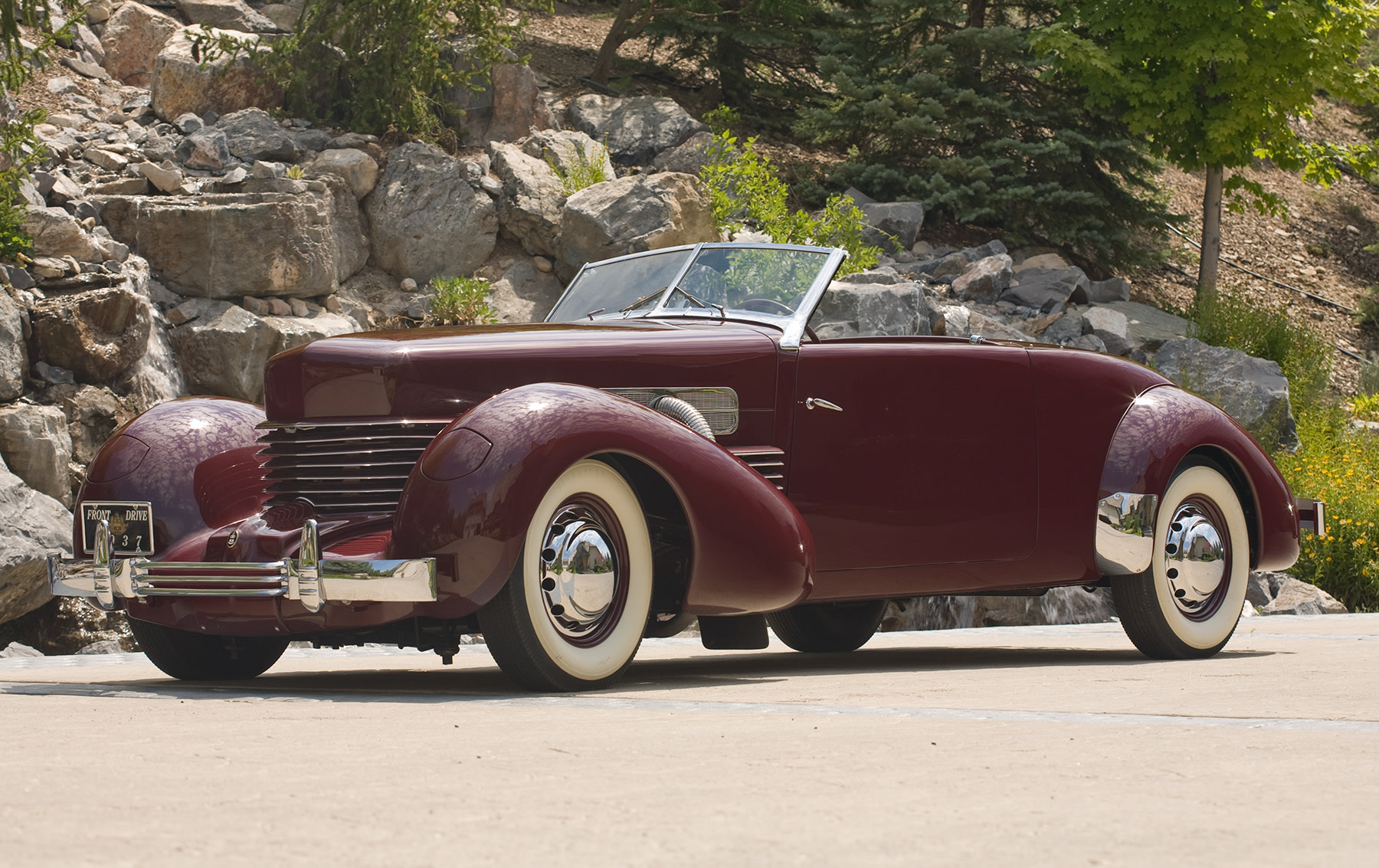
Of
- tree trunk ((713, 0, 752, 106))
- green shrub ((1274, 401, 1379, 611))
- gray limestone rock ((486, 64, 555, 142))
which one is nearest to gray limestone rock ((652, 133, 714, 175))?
gray limestone rock ((486, 64, 555, 142))

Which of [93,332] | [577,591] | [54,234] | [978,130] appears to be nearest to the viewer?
[577,591]

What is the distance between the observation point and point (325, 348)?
16.1 feet

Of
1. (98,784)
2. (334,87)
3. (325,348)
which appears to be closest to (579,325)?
(325,348)

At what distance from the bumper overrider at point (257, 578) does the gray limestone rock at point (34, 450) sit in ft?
21.6

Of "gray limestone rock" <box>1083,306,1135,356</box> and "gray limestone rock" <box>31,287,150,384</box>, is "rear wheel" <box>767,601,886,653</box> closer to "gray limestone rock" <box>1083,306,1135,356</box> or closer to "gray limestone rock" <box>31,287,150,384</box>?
"gray limestone rock" <box>31,287,150,384</box>

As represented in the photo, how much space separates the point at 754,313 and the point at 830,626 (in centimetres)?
202

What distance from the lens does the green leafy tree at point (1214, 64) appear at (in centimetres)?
1802

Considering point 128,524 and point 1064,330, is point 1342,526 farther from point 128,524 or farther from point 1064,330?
point 128,524

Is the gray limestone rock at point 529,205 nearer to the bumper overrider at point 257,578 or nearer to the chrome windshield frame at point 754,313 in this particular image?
the chrome windshield frame at point 754,313

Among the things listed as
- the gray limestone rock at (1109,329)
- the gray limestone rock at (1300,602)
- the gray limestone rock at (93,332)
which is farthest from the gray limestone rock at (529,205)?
the gray limestone rock at (1300,602)

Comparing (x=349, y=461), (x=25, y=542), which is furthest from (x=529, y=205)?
(x=349, y=461)

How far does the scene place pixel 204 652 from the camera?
5.59 m

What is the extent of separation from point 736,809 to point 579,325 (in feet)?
10.7

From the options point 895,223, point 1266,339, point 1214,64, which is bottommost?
point 1266,339
